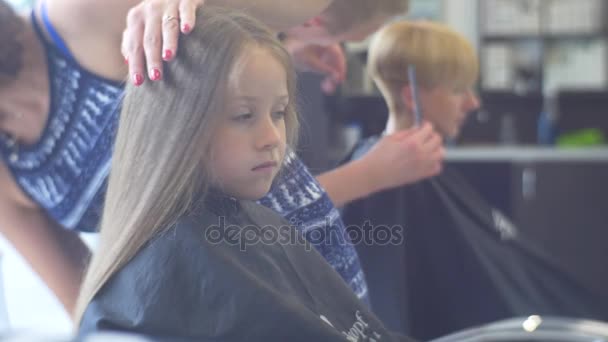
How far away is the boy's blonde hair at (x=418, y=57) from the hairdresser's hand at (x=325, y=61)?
6cm

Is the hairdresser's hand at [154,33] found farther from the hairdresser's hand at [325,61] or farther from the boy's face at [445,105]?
the boy's face at [445,105]

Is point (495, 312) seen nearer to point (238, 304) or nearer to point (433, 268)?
point (433, 268)

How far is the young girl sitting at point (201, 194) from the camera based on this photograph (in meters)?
0.76

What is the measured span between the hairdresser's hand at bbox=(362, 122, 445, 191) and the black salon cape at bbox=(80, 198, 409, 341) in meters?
0.30

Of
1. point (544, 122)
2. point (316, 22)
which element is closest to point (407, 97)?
point (316, 22)

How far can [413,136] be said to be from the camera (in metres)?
1.11

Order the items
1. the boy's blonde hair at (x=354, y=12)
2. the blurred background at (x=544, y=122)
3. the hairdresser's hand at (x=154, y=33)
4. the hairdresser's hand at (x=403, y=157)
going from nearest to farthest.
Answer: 1. the hairdresser's hand at (x=154, y=33)
2. the boy's blonde hair at (x=354, y=12)
3. the hairdresser's hand at (x=403, y=157)
4. the blurred background at (x=544, y=122)

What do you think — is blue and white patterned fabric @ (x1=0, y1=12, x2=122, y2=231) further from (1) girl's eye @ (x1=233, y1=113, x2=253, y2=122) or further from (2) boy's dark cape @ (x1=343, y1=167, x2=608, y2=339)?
(2) boy's dark cape @ (x1=343, y1=167, x2=608, y2=339)

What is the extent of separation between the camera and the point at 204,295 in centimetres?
76

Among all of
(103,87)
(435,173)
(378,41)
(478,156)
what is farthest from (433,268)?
(478,156)

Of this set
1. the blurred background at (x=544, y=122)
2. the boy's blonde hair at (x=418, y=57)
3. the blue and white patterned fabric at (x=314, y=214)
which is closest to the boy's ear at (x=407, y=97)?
the boy's blonde hair at (x=418, y=57)

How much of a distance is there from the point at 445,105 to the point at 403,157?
0.58 ft

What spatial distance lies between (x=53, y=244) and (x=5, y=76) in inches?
10.0

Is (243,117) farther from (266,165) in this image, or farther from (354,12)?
(354,12)
